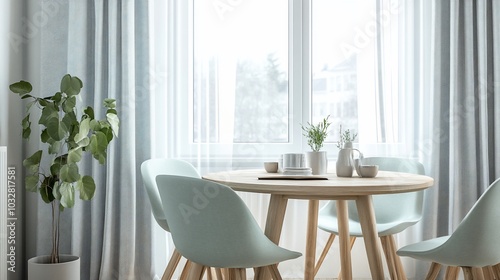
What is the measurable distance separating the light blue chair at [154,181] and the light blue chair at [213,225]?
0.71m

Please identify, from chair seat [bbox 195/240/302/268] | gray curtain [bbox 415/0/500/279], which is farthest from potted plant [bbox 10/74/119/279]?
gray curtain [bbox 415/0/500/279]

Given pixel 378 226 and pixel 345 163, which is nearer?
pixel 345 163

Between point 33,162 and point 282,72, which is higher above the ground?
point 282,72

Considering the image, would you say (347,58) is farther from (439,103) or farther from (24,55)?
(24,55)

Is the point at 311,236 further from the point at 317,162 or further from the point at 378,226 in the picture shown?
the point at 317,162

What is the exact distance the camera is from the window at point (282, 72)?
3.33 meters

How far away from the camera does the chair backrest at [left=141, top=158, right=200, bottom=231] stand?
8.50 ft

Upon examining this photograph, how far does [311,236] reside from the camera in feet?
9.46

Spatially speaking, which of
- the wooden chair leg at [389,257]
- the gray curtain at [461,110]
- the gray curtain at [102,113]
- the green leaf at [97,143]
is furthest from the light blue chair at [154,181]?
the gray curtain at [461,110]

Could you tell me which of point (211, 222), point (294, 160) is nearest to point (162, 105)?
point (294, 160)

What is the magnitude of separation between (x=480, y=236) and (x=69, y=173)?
1.96m

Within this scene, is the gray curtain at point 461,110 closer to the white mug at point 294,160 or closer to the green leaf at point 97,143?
the white mug at point 294,160

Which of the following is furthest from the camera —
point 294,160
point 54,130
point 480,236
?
point 54,130

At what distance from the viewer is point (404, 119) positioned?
3.35 metres
